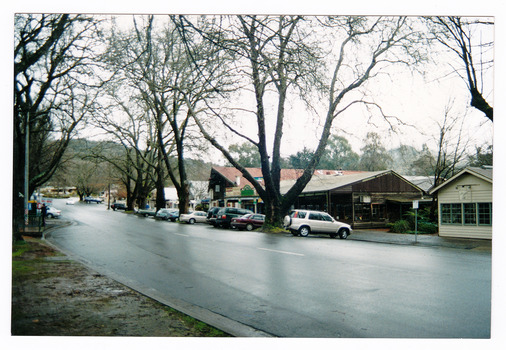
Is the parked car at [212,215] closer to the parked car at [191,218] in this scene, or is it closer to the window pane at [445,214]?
the parked car at [191,218]

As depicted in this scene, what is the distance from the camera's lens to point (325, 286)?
834 centimetres

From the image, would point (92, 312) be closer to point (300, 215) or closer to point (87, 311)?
point (87, 311)

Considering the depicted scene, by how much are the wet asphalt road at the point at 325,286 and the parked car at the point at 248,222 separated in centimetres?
1427

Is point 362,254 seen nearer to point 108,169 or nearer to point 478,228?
point 478,228

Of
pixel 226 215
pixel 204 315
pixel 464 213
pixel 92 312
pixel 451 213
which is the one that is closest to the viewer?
pixel 92 312

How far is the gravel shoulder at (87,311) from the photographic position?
5676mm

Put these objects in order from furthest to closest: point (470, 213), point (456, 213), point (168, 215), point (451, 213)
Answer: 1. point (168, 215)
2. point (451, 213)
3. point (456, 213)
4. point (470, 213)

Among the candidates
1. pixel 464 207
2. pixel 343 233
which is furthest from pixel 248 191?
pixel 464 207

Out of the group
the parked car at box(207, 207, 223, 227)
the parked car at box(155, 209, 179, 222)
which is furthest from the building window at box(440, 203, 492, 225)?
the parked car at box(155, 209, 179, 222)

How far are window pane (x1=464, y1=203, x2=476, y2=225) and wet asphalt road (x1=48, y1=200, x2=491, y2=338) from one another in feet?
9.60

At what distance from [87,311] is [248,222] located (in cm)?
2279

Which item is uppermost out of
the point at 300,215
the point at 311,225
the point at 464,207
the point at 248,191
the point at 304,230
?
the point at 248,191

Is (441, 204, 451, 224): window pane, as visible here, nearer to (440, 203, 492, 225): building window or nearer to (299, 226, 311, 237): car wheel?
(440, 203, 492, 225): building window

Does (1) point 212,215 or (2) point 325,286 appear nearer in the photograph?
(2) point 325,286
